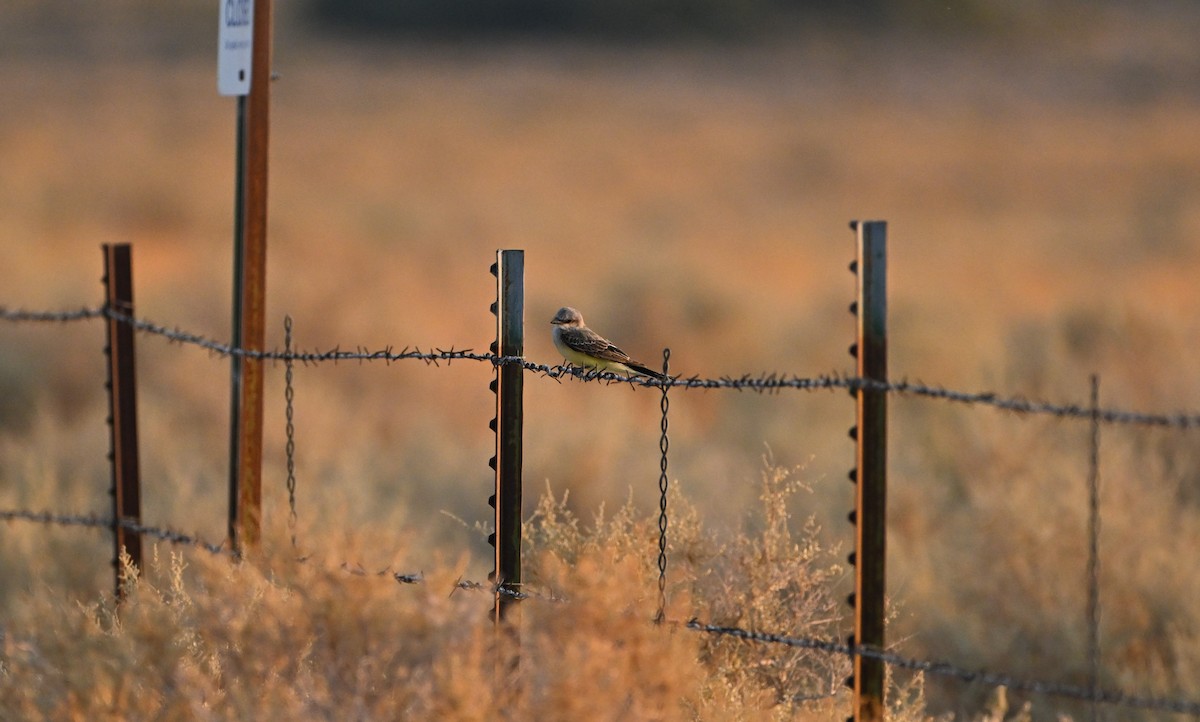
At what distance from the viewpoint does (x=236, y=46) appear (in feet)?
22.6

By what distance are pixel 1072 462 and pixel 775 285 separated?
12.4 m

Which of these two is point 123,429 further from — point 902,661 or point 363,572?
point 902,661

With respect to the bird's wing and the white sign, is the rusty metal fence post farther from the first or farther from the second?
the white sign

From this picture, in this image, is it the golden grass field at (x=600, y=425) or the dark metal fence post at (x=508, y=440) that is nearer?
the golden grass field at (x=600, y=425)

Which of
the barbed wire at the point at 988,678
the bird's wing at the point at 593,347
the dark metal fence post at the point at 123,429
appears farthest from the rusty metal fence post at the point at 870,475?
the dark metal fence post at the point at 123,429

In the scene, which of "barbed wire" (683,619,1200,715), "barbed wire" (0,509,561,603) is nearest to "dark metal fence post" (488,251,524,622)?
"barbed wire" (0,509,561,603)

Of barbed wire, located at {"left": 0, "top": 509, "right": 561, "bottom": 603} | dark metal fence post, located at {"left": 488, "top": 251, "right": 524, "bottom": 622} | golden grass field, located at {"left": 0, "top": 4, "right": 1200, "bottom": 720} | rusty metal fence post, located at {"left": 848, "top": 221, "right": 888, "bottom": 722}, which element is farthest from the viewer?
dark metal fence post, located at {"left": 488, "top": 251, "right": 524, "bottom": 622}

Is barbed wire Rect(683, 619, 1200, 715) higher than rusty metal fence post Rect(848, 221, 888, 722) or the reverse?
the reverse

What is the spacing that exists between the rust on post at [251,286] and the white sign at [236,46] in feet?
0.10

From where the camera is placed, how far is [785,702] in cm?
527

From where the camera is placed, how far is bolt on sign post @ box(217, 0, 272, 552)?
668cm

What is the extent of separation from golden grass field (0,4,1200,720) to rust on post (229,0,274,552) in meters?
0.28

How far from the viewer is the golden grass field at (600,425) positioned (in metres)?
4.53

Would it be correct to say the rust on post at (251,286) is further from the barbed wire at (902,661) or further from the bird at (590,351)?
the bird at (590,351)
